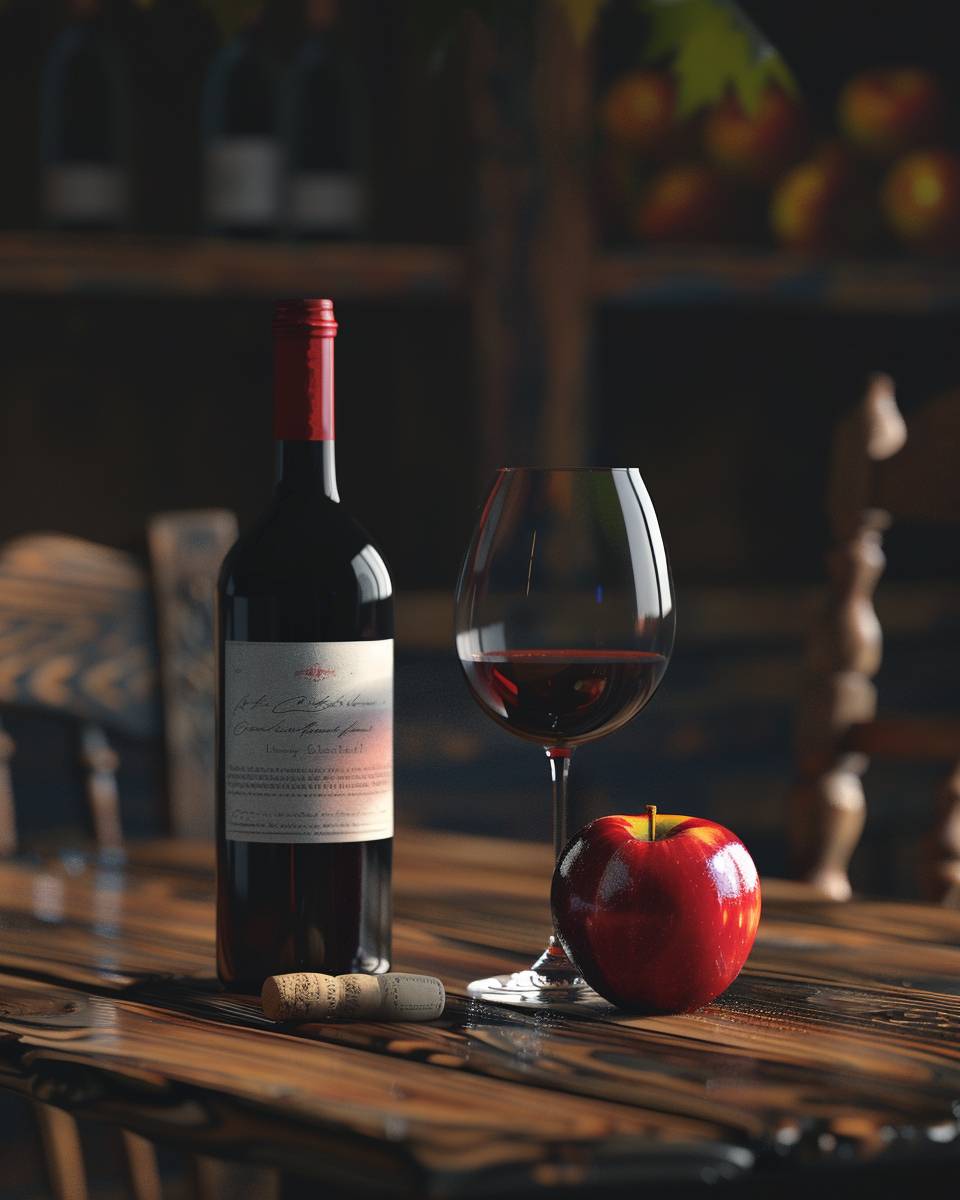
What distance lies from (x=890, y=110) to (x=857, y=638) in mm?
1213

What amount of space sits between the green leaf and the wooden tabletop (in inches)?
23.6

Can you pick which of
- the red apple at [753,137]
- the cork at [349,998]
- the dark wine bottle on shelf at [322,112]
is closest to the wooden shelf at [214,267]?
the dark wine bottle on shelf at [322,112]

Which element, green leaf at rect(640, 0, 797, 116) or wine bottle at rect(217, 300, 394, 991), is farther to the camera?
green leaf at rect(640, 0, 797, 116)

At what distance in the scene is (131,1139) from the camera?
117cm

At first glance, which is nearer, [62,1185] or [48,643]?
[62,1185]

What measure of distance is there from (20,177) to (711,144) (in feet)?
2.91

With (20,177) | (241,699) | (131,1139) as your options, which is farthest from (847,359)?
(241,699)

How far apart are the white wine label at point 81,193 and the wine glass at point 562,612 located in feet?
4.72

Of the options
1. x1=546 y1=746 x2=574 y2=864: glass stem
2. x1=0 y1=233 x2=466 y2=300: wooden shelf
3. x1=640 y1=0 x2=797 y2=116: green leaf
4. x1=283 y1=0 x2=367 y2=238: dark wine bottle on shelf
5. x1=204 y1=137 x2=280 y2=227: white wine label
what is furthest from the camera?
x1=283 y1=0 x2=367 y2=238: dark wine bottle on shelf

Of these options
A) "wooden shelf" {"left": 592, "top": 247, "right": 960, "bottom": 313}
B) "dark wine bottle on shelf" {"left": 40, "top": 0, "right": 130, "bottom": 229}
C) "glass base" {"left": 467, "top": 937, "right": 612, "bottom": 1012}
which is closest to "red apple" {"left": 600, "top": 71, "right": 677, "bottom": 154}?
"wooden shelf" {"left": 592, "top": 247, "right": 960, "bottom": 313}

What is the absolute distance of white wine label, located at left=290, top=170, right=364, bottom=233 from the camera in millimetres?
2135

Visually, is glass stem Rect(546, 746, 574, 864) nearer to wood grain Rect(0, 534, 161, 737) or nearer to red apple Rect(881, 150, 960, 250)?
wood grain Rect(0, 534, 161, 737)

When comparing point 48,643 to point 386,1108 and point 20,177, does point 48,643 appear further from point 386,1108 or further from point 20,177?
point 20,177

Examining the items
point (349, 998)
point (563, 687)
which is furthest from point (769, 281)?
point (349, 998)
